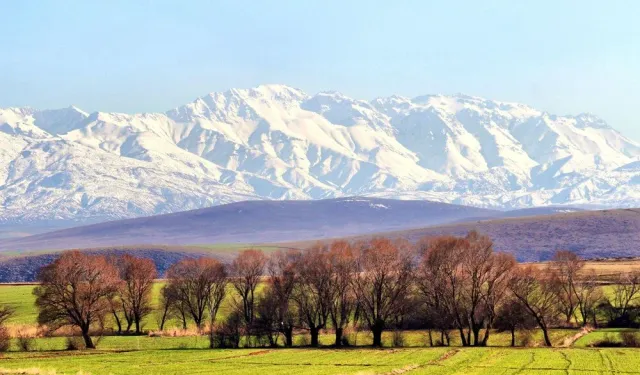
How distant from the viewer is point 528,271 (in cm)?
10400

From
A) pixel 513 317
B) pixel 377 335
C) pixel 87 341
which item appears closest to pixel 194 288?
pixel 87 341

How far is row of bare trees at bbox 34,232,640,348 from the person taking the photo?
322ft

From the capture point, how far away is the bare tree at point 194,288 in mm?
119812

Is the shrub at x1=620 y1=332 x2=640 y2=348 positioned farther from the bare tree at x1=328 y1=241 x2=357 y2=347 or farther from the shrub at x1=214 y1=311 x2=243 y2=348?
the shrub at x1=214 y1=311 x2=243 y2=348

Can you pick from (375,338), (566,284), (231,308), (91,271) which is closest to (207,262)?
(231,308)

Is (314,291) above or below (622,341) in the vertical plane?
above

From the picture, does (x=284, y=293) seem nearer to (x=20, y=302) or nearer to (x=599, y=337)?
(x=599, y=337)

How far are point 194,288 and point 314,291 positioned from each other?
75.4ft

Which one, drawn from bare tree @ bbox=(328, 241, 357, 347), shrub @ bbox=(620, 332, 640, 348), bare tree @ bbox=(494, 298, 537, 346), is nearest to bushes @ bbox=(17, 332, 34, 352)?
bare tree @ bbox=(328, 241, 357, 347)

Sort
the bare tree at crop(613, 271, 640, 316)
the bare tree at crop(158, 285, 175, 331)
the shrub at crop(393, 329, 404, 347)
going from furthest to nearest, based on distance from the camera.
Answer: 1. the bare tree at crop(158, 285, 175, 331)
2. the bare tree at crop(613, 271, 640, 316)
3. the shrub at crop(393, 329, 404, 347)

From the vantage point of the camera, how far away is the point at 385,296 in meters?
100

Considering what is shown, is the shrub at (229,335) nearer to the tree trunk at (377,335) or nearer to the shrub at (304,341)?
the shrub at (304,341)

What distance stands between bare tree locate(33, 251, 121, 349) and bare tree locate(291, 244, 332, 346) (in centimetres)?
2169

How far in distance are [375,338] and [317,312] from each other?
30.3ft
